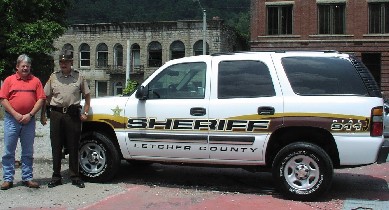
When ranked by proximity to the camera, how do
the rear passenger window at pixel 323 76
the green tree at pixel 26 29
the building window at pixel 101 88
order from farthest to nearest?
the building window at pixel 101 88 < the green tree at pixel 26 29 < the rear passenger window at pixel 323 76

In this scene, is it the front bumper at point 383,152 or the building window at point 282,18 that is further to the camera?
the building window at point 282,18

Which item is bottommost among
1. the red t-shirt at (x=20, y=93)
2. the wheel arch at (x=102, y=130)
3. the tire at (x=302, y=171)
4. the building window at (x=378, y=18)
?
the tire at (x=302, y=171)

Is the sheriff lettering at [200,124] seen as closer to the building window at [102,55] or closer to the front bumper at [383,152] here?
the front bumper at [383,152]

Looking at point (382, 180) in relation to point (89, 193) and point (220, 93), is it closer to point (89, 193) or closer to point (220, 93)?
point (220, 93)

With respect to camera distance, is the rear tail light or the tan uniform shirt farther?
the tan uniform shirt

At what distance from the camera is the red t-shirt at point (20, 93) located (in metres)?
6.95

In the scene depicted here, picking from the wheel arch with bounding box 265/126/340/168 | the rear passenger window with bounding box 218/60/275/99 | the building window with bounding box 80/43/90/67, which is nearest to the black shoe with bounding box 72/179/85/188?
the rear passenger window with bounding box 218/60/275/99

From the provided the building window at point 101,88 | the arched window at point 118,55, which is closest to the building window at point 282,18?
the arched window at point 118,55

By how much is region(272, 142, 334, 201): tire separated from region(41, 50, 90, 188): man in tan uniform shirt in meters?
2.89

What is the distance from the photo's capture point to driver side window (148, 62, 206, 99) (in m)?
7.13

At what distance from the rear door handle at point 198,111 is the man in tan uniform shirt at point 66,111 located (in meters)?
1.61

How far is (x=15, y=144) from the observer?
7.09 m

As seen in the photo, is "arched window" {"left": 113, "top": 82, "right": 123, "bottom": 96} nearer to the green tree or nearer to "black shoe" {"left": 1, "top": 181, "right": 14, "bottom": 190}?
the green tree

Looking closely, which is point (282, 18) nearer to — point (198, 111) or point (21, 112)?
point (198, 111)
